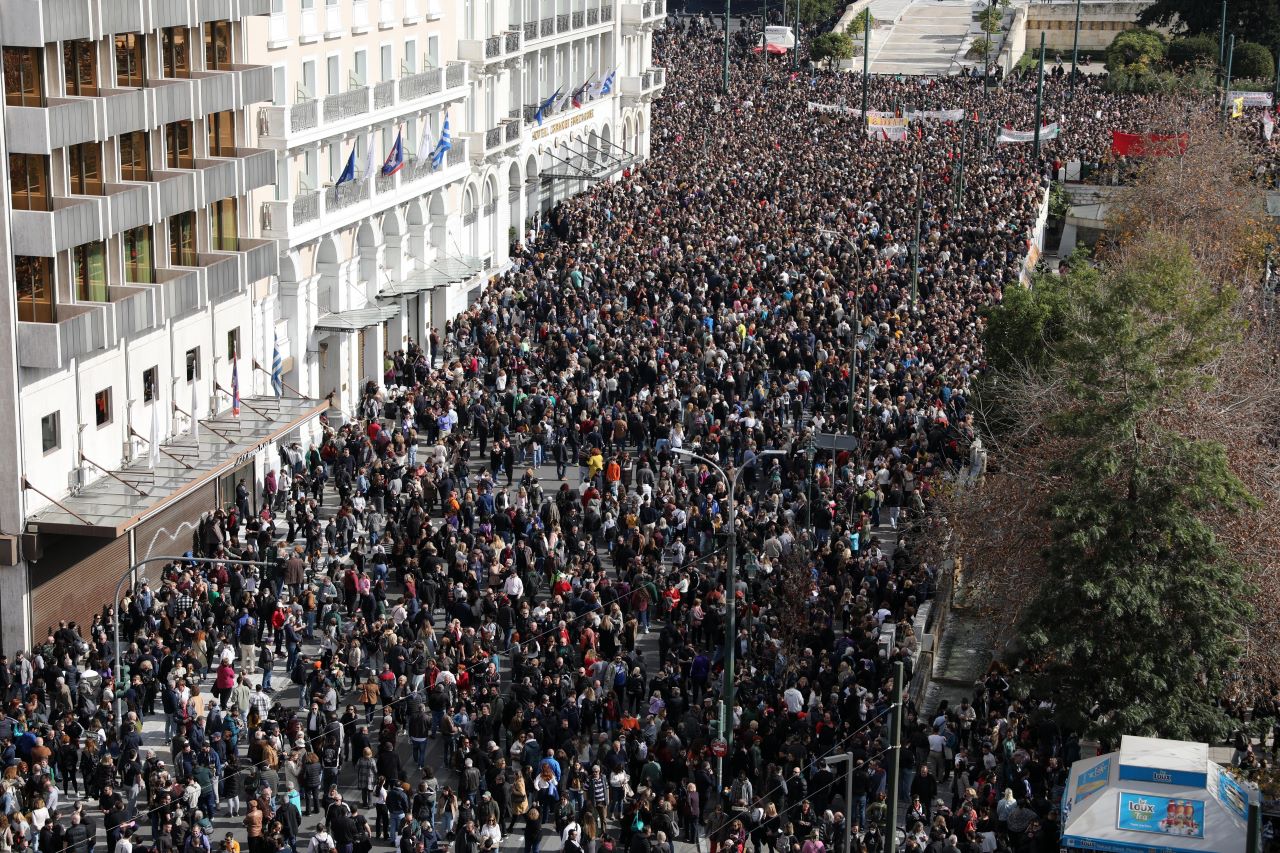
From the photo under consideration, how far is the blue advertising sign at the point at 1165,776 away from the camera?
2492 cm

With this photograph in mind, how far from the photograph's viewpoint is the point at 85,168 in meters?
35.5

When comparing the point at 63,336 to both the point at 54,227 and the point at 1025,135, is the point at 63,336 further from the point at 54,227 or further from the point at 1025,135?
the point at 1025,135

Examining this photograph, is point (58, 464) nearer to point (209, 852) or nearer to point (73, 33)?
point (73, 33)

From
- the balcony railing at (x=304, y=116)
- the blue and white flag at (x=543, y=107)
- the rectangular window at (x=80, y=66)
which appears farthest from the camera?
the blue and white flag at (x=543, y=107)

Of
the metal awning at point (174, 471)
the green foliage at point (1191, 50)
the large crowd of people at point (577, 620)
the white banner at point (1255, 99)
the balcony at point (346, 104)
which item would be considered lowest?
the large crowd of people at point (577, 620)

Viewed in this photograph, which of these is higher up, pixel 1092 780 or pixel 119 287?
pixel 119 287

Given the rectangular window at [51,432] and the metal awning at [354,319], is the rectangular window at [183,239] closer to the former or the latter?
the rectangular window at [51,432]

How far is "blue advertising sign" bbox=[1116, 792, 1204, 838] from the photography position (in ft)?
81.2

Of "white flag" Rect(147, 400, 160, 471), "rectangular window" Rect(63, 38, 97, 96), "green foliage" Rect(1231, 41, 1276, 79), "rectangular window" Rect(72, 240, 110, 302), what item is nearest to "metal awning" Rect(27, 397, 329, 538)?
"white flag" Rect(147, 400, 160, 471)

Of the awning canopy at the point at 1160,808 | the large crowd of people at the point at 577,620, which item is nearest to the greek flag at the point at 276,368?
the large crowd of people at the point at 577,620

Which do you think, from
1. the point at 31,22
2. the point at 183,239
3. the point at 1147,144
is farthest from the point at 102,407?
the point at 1147,144

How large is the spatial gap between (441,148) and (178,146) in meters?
16.3

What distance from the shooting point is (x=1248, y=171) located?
68.6 metres

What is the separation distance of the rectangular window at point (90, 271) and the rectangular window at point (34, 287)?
2.26 feet
